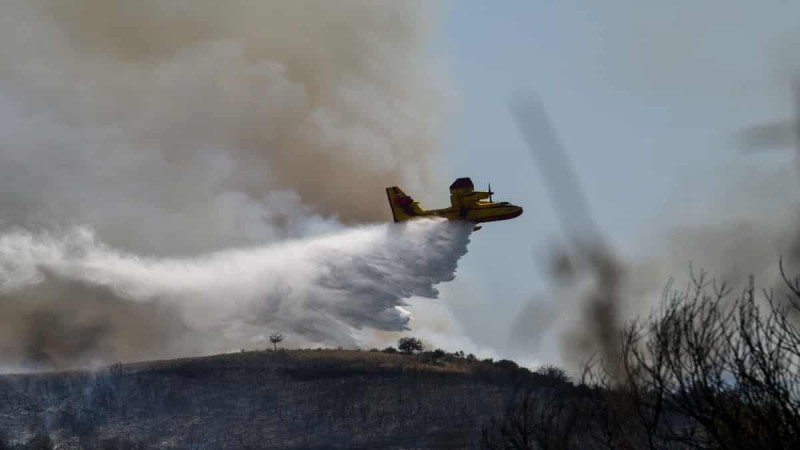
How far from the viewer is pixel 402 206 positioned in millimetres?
97062

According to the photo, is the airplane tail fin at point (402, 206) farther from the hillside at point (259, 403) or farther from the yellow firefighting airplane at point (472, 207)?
the hillside at point (259, 403)

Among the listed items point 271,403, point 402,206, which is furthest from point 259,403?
point 402,206

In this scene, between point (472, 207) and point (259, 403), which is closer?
point (472, 207)

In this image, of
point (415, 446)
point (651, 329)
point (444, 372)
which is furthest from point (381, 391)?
point (651, 329)

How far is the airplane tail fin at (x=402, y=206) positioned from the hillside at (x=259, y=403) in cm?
2798

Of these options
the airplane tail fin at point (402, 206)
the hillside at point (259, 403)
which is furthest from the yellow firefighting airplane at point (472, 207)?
the hillside at point (259, 403)

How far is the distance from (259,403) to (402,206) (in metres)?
44.1

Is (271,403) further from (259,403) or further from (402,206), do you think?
(402,206)

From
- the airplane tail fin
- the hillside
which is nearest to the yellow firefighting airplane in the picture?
the airplane tail fin

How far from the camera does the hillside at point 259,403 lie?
122m

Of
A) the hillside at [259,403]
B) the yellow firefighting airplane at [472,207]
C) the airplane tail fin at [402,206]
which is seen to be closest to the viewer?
the yellow firefighting airplane at [472,207]

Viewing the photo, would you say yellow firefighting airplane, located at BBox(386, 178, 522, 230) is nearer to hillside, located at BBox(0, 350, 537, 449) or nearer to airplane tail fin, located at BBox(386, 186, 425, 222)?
airplane tail fin, located at BBox(386, 186, 425, 222)

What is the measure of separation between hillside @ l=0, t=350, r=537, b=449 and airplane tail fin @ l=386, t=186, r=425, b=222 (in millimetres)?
27983

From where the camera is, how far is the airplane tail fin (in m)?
97.0
